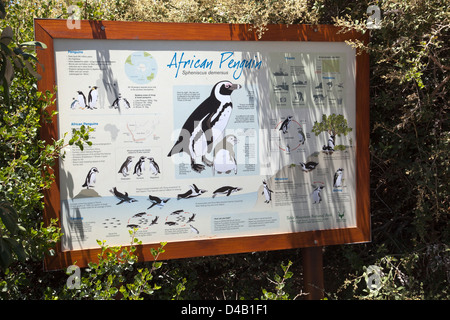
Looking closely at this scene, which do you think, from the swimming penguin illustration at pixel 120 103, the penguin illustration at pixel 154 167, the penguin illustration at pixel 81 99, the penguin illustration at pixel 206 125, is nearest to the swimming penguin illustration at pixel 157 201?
the penguin illustration at pixel 154 167

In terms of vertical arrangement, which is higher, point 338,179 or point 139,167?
point 139,167

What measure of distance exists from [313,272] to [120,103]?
1.76 meters

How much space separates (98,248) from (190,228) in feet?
1.86

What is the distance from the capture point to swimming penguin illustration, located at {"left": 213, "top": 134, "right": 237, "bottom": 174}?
2908mm

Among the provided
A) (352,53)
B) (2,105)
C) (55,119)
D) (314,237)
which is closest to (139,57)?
(55,119)

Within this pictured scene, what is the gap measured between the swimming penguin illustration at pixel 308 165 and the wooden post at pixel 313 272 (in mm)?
586

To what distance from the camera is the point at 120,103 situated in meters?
2.75

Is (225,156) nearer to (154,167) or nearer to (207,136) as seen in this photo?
(207,136)

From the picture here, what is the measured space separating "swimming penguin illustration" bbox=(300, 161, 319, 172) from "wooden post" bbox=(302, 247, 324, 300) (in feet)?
1.92

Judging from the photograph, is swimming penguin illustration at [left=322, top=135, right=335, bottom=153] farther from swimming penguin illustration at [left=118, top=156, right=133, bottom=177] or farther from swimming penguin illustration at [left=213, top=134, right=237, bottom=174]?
swimming penguin illustration at [left=118, top=156, right=133, bottom=177]

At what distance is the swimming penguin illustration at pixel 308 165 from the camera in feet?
9.96

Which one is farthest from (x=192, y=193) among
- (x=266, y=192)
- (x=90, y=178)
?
(x=90, y=178)

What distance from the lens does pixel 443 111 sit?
3266mm

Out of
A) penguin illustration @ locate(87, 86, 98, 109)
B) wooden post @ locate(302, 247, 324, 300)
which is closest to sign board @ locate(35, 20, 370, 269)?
penguin illustration @ locate(87, 86, 98, 109)
